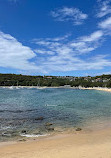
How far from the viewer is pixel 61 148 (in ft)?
31.7

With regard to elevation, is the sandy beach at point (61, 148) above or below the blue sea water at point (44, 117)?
above

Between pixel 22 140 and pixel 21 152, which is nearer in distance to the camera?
pixel 21 152

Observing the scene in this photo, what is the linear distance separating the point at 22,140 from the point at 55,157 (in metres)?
4.37

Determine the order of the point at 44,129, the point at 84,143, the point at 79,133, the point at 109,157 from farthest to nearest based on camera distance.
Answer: the point at 44,129 < the point at 79,133 < the point at 84,143 < the point at 109,157

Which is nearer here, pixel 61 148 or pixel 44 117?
pixel 61 148

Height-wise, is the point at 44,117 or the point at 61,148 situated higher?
the point at 61,148

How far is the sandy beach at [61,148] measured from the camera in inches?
331

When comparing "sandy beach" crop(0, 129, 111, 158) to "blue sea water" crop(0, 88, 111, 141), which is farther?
"blue sea water" crop(0, 88, 111, 141)

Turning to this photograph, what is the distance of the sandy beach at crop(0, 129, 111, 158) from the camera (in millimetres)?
8414

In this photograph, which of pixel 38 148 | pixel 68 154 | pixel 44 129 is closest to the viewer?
pixel 68 154

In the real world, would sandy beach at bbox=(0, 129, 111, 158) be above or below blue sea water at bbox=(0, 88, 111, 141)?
above

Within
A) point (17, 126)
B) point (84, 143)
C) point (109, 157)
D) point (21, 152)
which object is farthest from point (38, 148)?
point (17, 126)

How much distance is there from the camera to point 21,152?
29.6ft

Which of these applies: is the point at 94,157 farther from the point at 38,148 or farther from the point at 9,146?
the point at 9,146
